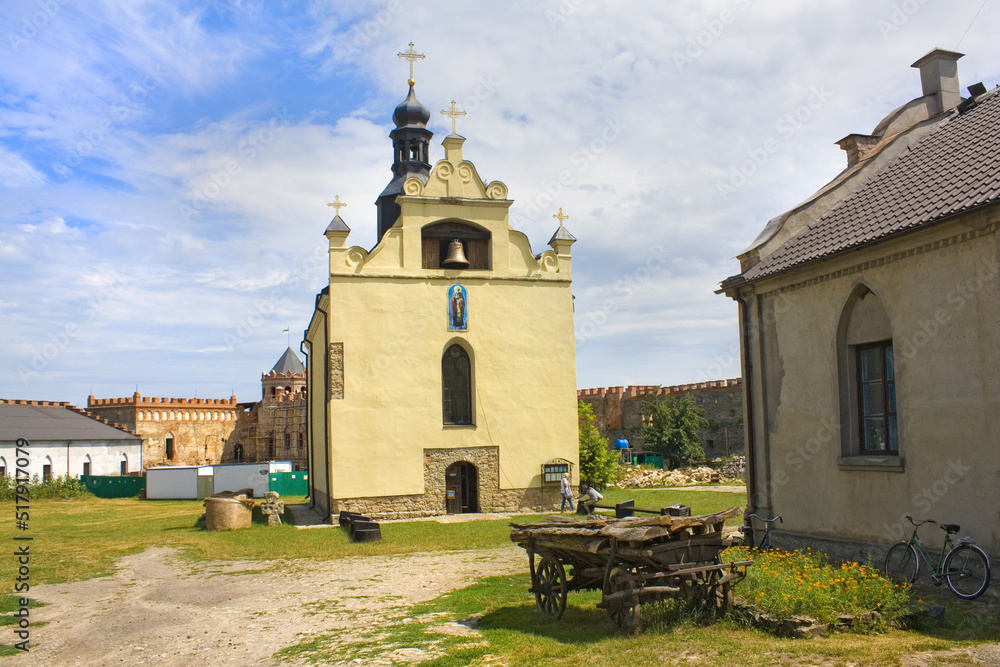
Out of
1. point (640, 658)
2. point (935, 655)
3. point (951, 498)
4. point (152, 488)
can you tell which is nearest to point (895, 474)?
point (951, 498)

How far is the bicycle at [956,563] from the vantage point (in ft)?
31.4

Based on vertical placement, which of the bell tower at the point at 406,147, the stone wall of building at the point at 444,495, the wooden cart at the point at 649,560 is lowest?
the stone wall of building at the point at 444,495

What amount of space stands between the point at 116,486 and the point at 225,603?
36247mm

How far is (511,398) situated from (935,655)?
759 inches

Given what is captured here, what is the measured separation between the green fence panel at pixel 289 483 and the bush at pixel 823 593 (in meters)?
35.7

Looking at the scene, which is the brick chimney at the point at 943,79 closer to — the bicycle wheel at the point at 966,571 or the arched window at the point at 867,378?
the arched window at the point at 867,378

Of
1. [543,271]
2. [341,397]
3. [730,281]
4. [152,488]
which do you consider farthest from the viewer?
[152,488]

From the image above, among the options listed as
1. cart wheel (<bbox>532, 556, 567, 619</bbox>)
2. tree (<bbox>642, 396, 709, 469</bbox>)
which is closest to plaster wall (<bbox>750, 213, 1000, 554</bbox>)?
cart wheel (<bbox>532, 556, 567, 619</bbox>)

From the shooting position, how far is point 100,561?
1775 centimetres

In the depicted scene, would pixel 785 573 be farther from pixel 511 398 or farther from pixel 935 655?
pixel 511 398

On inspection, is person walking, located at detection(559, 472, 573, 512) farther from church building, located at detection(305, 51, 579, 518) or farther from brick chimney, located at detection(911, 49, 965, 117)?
brick chimney, located at detection(911, 49, 965, 117)

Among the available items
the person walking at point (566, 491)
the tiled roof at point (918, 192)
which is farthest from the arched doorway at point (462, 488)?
the tiled roof at point (918, 192)

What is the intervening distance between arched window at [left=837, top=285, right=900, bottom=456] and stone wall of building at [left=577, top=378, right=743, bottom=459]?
3127 cm

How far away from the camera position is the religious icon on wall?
26031 millimetres
